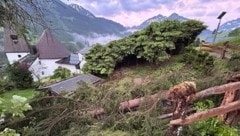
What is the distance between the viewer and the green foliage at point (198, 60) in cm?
1203

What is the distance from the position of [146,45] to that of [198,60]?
271 cm

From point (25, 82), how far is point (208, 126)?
2571 centimetres

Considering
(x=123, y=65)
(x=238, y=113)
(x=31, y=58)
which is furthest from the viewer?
(x=31, y=58)

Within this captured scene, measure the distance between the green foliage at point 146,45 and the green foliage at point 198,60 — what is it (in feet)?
3.68

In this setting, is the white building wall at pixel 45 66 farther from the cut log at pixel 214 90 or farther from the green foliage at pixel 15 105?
the green foliage at pixel 15 105

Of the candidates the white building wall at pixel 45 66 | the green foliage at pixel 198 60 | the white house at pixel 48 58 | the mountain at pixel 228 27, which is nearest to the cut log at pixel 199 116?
the green foliage at pixel 198 60

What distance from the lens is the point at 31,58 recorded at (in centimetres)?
4028

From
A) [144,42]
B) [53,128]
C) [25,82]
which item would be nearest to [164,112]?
[53,128]

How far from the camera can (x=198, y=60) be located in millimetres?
12680

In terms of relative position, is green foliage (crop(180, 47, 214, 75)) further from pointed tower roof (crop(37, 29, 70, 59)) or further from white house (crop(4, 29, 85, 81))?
pointed tower roof (crop(37, 29, 70, 59))

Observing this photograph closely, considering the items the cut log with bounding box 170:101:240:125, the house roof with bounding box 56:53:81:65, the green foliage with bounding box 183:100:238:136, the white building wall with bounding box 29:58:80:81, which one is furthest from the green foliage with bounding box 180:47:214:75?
the house roof with bounding box 56:53:81:65

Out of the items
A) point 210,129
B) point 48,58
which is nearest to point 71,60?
point 48,58

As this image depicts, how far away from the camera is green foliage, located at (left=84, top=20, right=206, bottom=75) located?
14.5m

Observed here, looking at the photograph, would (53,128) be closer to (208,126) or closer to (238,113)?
(208,126)
